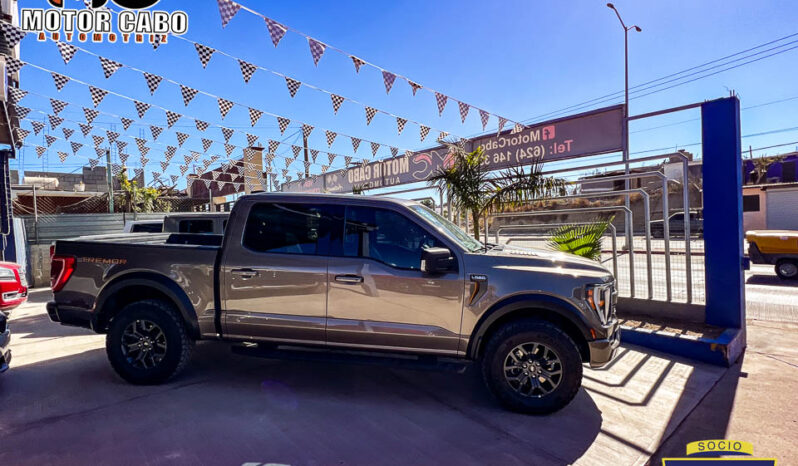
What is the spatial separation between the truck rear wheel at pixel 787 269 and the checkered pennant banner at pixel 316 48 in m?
11.3

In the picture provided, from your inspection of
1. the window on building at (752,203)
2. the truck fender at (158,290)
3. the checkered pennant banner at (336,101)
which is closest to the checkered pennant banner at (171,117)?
the checkered pennant banner at (336,101)

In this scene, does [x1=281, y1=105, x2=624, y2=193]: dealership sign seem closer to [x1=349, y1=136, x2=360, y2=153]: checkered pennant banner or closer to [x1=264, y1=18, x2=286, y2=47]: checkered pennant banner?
[x1=349, y1=136, x2=360, y2=153]: checkered pennant banner

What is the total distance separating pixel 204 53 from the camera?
24.4ft

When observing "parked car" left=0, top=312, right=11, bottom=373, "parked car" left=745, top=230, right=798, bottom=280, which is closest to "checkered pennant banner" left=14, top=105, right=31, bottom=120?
"parked car" left=0, top=312, right=11, bottom=373

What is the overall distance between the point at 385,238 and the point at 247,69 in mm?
5710

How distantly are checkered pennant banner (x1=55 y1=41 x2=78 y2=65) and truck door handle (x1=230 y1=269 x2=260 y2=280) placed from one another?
6149mm

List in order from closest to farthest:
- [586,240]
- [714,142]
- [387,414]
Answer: [387,414], [714,142], [586,240]

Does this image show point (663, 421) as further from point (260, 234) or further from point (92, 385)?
point (92, 385)

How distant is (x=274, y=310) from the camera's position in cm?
400

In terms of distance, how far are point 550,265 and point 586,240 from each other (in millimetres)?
3101

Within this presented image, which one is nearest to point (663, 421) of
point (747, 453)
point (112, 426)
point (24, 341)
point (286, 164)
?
point (747, 453)

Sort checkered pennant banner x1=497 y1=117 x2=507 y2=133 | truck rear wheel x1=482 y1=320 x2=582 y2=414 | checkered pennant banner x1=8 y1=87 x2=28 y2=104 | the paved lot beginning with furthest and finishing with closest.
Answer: checkered pennant banner x1=497 y1=117 x2=507 y2=133
checkered pennant banner x1=8 y1=87 x2=28 y2=104
truck rear wheel x1=482 y1=320 x2=582 y2=414
the paved lot

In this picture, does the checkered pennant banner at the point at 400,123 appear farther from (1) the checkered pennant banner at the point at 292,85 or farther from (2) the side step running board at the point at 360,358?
(2) the side step running board at the point at 360,358

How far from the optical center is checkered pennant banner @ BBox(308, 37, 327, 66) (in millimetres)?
7547
